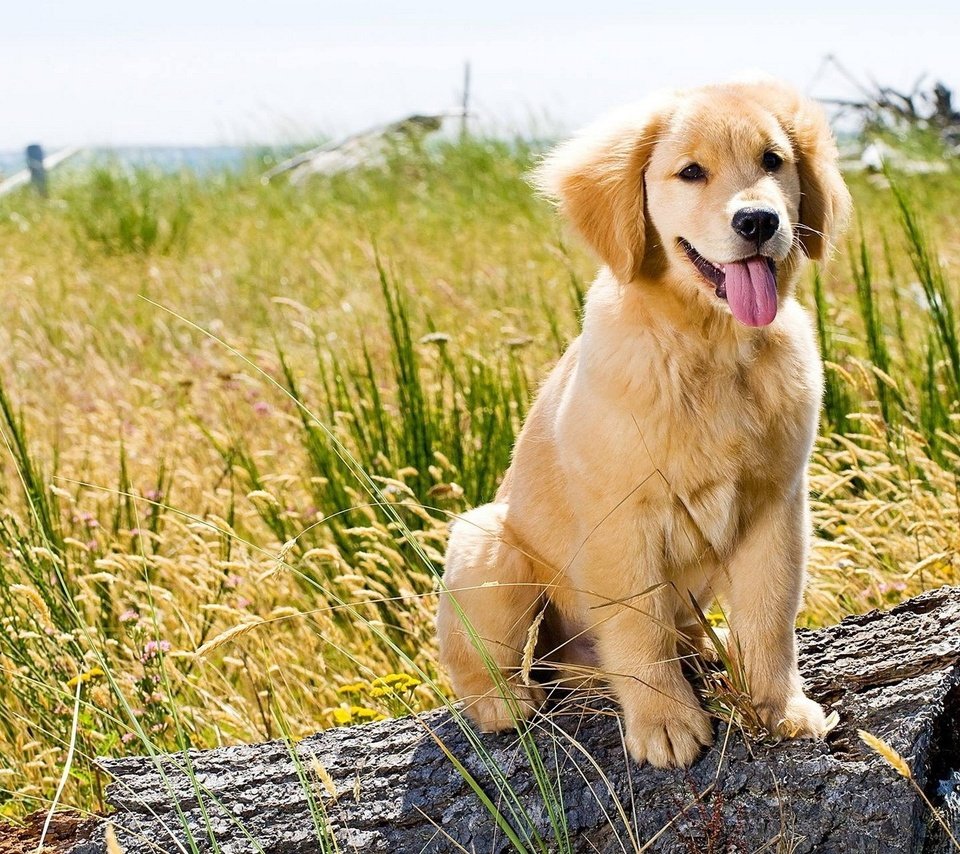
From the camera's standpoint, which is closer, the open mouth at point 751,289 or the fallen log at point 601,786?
the fallen log at point 601,786

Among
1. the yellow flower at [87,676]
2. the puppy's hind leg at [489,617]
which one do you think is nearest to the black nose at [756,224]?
the puppy's hind leg at [489,617]

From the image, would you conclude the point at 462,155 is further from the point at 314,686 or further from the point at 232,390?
the point at 314,686

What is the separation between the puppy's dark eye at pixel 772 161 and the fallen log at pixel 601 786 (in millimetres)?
933

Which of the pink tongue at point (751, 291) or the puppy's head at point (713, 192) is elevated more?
the puppy's head at point (713, 192)

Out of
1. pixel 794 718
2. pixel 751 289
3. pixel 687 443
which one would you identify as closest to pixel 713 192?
pixel 751 289

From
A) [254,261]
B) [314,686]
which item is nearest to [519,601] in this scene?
[314,686]

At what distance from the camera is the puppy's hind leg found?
7.86 feet

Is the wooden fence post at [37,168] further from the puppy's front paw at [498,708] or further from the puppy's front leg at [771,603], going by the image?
the puppy's front leg at [771,603]

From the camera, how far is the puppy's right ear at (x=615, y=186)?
2266 mm

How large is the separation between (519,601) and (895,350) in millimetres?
3536

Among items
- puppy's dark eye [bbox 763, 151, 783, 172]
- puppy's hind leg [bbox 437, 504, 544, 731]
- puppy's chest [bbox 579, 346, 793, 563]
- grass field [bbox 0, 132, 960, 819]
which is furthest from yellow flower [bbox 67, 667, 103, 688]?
puppy's dark eye [bbox 763, 151, 783, 172]

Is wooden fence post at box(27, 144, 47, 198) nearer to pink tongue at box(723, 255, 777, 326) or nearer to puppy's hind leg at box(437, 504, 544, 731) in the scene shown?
puppy's hind leg at box(437, 504, 544, 731)

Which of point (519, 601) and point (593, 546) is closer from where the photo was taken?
point (593, 546)

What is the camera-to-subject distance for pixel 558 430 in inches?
92.1
